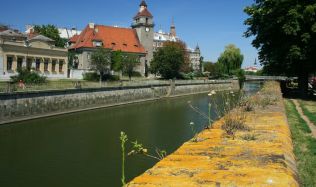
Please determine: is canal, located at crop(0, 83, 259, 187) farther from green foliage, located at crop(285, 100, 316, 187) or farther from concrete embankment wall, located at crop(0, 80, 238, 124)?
green foliage, located at crop(285, 100, 316, 187)

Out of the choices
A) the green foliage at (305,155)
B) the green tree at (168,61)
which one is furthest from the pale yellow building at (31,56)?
the green foliage at (305,155)

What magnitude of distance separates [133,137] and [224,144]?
1988cm

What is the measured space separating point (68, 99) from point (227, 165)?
35.3m

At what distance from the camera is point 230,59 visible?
105m

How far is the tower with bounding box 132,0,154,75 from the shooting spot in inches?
3292

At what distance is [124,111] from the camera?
40.5 m

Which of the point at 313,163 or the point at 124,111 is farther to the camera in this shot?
the point at 124,111

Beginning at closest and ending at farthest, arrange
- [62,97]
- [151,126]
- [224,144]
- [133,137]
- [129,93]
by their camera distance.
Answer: [224,144] → [133,137] → [151,126] → [62,97] → [129,93]

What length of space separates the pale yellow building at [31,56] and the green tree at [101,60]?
492 centimetres

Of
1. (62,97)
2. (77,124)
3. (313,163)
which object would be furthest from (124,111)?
(313,163)

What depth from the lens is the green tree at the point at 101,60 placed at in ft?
194

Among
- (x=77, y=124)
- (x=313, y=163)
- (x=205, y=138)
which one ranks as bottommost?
(x=77, y=124)

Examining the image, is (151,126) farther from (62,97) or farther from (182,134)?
(62,97)

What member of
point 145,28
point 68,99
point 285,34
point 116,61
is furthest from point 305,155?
point 145,28
